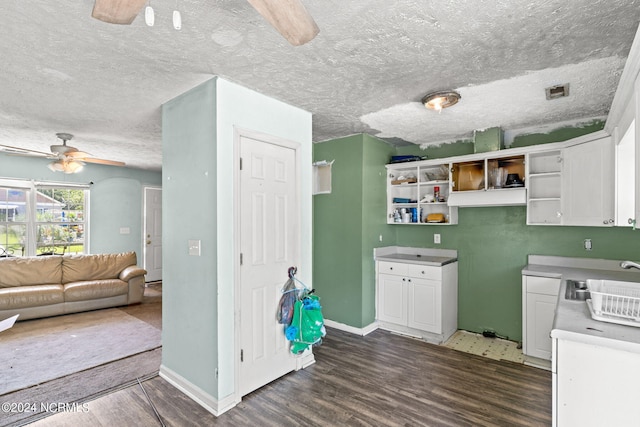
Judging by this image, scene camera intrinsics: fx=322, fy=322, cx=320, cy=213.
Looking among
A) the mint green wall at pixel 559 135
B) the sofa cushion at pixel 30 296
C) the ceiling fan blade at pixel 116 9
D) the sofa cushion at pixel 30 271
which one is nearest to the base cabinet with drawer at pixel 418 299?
the mint green wall at pixel 559 135

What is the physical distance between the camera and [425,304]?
374 centimetres

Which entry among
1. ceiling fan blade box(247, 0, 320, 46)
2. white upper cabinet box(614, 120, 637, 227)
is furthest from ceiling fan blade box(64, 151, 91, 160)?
white upper cabinet box(614, 120, 637, 227)

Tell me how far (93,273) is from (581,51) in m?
6.48

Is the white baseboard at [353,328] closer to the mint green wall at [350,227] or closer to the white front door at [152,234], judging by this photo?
the mint green wall at [350,227]

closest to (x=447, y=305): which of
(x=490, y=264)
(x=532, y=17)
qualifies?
(x=490, y=264)

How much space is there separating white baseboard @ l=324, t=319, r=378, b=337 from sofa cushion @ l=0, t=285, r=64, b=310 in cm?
387

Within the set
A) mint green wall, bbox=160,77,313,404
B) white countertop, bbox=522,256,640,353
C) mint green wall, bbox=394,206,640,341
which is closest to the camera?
white countertop, bbox=522,256,640,353

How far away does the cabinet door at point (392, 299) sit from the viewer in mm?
3908

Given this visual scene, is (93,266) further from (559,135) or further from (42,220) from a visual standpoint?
(559,135)

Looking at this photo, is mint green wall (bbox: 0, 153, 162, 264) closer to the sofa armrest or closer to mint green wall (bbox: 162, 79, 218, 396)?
the sofa armrest

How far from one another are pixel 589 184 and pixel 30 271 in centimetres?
701

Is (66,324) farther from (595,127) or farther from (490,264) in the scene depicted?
(595,127)

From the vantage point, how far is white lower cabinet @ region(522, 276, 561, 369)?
305 cm

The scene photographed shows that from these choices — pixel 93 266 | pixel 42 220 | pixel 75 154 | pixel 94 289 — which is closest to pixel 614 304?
pixel 75 154
